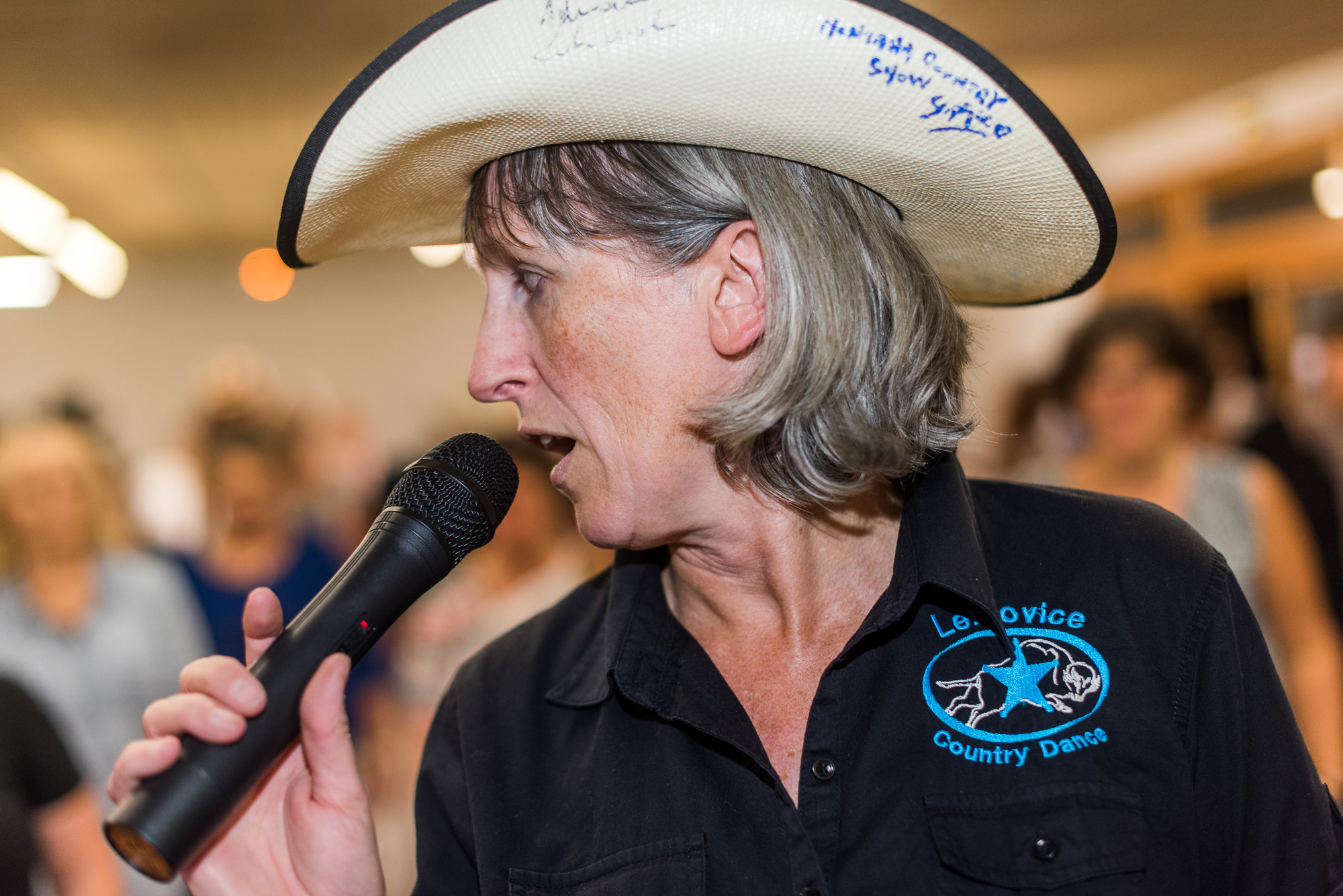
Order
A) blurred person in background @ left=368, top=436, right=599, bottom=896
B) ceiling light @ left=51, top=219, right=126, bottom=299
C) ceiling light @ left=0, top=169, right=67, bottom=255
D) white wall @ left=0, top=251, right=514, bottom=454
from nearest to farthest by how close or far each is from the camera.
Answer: blurred person in background @ left=368, top=436, right=599, bottom=896
ceiling light @ left=0, top=169, right=67, bottom=255
ceiling light @ left=51, top=219, right=126, bottom=299
white wall @ left=0, top=251, right=514, bottom=454

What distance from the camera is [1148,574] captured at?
1.13m

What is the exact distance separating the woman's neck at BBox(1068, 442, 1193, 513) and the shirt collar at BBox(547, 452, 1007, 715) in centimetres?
157

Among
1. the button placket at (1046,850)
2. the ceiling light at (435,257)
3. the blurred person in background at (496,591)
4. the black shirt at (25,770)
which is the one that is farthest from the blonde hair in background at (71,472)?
the ceiling light at (435,257)

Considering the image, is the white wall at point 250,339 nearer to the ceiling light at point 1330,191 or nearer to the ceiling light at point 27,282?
the ceiling light at point 27,282

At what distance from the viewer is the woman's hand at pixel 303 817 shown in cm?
98

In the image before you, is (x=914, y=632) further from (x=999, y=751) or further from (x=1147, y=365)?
(x=1147, y=365)

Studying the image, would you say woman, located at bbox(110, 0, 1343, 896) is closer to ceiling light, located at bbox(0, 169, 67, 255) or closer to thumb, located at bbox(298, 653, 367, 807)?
thumb, located at bbox(298, 653, 367, 807)

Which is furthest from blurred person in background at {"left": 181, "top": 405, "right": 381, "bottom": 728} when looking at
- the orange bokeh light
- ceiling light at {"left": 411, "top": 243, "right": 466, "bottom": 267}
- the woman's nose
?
the orange bokeh light

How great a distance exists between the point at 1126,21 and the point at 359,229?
4.57 m

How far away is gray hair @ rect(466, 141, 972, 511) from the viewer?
3.74ft

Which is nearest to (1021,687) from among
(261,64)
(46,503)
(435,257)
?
(46,503)

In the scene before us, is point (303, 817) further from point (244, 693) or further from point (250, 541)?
point (250, 541)

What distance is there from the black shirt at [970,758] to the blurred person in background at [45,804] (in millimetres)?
1134

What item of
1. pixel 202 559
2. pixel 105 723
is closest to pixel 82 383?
pixel 202 559
